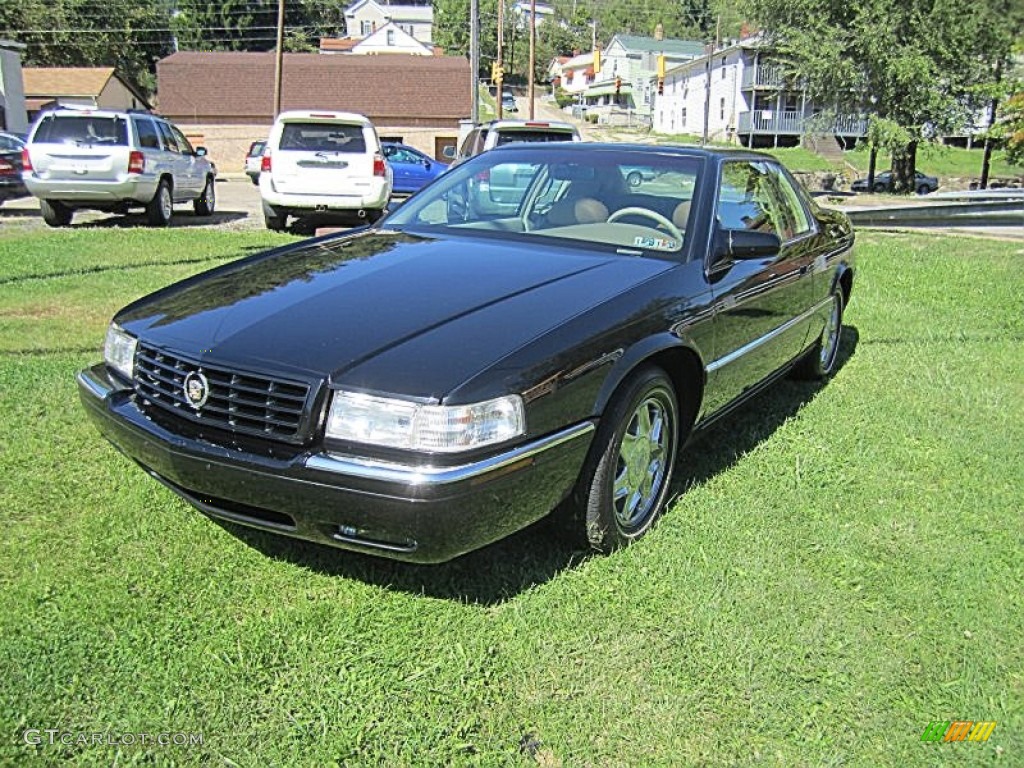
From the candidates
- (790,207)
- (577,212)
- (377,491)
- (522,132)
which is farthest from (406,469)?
(522,132)

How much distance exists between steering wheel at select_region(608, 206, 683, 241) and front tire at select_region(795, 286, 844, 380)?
190 cm

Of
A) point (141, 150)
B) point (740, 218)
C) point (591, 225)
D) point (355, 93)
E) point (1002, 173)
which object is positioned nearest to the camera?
point (591, 225)

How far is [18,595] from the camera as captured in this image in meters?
2.86

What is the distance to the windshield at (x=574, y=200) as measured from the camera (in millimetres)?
3902

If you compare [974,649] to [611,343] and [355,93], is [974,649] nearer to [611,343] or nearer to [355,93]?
[611,343]

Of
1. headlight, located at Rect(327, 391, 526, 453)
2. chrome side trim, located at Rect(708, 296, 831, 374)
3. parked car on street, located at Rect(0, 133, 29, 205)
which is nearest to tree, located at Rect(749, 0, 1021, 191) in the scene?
parked car on street, located at Rect(0, 133, 29, 205)

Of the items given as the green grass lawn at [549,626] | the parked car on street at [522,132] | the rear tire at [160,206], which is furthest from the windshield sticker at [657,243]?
the rear tire at [160,206]

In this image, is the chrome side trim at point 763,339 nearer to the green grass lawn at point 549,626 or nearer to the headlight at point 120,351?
the green grass lawn at point 549,626

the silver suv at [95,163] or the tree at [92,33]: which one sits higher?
the tree at [92,33]

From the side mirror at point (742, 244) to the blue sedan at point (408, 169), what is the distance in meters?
19.2

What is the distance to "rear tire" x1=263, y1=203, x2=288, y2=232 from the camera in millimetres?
11875

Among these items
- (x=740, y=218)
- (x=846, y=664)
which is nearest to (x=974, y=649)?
(x=846, y=664)

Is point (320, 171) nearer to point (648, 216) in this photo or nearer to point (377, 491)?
point (648, 216)

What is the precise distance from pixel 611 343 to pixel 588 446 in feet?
1.22
